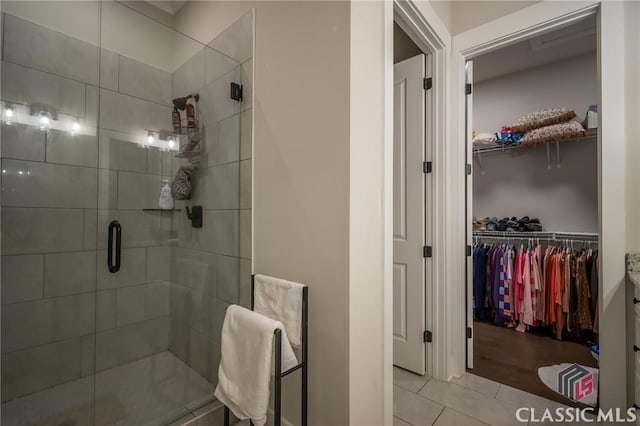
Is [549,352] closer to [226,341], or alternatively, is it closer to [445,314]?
[445,314]

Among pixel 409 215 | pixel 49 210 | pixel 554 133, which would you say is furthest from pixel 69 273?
pixel 554 133

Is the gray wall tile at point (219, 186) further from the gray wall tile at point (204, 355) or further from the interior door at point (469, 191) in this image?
the interior door at point (469, 191)

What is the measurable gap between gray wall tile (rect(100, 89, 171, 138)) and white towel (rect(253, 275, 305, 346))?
141 cm

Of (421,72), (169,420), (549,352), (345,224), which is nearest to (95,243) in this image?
(169,420)

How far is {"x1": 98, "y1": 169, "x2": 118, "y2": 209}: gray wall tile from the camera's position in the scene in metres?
1.88

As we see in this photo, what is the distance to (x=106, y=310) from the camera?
194cm

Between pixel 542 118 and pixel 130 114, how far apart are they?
4.01 m

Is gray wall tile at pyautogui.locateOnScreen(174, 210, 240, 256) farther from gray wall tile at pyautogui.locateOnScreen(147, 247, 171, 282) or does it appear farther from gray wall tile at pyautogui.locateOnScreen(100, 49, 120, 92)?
gray wall tile at pyautogui.locateOnScreen(100, 49, 120, 92)

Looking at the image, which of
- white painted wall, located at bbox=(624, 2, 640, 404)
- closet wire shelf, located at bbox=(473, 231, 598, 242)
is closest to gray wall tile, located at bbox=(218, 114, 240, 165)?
white painted wall, located at bbox=(624, 2, 640, 404)

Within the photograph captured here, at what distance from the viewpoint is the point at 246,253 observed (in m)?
1.74

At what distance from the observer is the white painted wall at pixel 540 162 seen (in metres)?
3.20

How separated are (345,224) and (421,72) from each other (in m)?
1.58

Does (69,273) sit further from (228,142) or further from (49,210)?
(228,142)

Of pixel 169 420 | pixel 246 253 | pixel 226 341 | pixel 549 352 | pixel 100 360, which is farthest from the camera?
pixel 549 352
